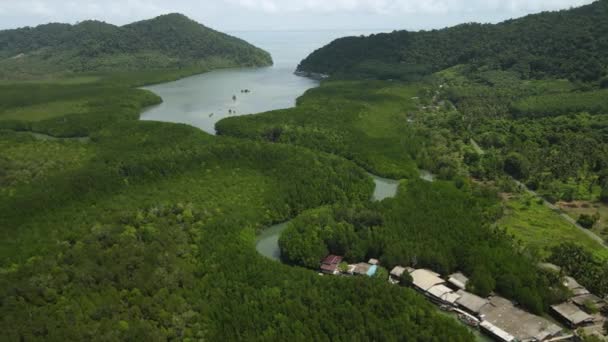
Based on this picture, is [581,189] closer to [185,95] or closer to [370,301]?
[370,301]

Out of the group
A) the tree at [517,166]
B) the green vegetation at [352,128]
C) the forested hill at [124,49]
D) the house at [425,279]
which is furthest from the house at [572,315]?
the forested hill at [124,49]

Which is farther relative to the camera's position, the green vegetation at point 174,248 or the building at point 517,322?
the green vegetation at point 174,248

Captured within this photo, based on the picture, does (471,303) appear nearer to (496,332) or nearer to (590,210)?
(496,332)

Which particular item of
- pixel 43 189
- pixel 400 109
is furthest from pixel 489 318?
pixel 400 109

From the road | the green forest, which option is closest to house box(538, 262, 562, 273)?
the green forest

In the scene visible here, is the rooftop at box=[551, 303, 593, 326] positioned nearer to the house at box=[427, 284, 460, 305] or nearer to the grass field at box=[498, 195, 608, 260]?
the house at box=[427, 284, 460, 305]

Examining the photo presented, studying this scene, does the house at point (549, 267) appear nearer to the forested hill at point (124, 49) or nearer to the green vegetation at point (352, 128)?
the green vegetation at point (352, 128)
